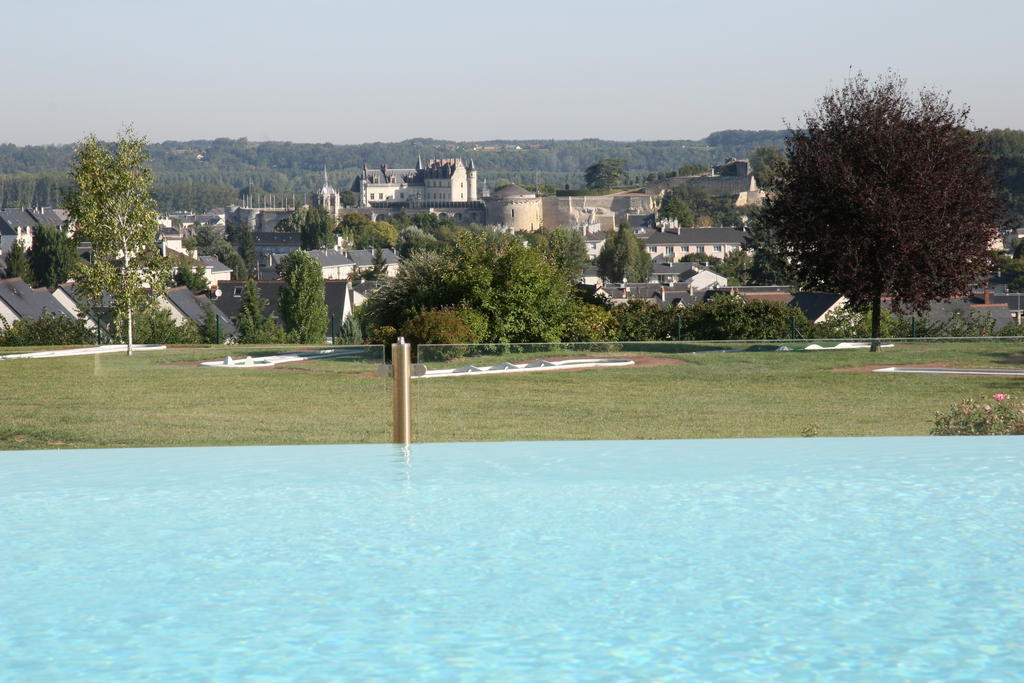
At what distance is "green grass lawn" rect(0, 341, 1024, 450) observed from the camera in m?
9.30

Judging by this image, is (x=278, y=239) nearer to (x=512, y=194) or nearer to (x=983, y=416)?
(x=512, y=194)

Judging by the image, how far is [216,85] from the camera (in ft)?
132

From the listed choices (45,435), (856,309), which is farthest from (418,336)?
(856,309)

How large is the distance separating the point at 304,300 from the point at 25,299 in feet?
81.7

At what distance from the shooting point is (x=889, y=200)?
58.9 ft

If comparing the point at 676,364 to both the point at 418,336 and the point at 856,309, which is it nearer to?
the point at 418,336

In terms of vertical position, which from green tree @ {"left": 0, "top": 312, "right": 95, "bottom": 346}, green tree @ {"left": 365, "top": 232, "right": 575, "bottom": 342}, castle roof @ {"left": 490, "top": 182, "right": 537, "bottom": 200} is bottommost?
green tree @ {"left": 0, "top": 312, "right": 95, "bottom": 346}

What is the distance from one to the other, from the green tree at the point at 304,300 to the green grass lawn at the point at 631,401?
23.0 m

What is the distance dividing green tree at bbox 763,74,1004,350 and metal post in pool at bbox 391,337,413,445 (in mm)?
10850

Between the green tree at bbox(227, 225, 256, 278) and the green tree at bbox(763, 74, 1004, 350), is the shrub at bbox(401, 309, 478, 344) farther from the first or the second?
the green tree at bbox(227, 225, 256, 278)

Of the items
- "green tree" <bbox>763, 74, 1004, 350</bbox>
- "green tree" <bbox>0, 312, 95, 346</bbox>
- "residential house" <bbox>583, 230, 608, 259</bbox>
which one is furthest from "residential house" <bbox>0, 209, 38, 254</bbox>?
"green tree" <bbox>763, 74, 1004, 350</bbox>

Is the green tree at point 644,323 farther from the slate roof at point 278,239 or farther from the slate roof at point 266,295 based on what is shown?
the slate roof at point 278,239

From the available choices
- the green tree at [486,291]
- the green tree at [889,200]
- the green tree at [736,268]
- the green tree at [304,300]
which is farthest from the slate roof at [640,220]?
the green tree at [486,291]

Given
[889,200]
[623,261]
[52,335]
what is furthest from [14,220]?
[889,200]
